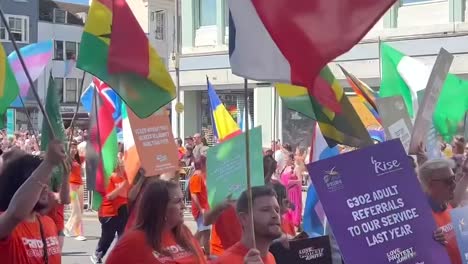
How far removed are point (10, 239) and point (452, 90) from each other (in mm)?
6006

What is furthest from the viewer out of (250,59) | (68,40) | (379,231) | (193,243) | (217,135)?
(68,40)

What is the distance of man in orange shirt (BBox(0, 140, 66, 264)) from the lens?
404 cm

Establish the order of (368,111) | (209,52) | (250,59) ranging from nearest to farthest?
(250,59) < (368,111) < (209,52)

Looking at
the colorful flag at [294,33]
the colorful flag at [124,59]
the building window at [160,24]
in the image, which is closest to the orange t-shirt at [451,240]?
the colorful flag at [294,33]

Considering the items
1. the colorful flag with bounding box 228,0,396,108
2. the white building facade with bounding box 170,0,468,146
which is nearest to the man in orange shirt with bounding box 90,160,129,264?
the colorful flag with bounding box 228,0,396,108

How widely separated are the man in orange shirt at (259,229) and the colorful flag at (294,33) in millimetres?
754

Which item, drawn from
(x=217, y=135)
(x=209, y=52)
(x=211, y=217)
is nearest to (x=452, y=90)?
(x=217, y=135)

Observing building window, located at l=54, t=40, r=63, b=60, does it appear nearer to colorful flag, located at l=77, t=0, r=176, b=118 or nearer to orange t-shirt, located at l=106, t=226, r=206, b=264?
colorful flag, located at l=77, t=0, r=176, b=118

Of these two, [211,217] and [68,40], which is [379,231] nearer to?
[211,217]

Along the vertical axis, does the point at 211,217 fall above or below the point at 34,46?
below

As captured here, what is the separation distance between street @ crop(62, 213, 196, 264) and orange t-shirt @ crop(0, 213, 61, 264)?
6.74 meters

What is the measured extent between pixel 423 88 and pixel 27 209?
558 cm

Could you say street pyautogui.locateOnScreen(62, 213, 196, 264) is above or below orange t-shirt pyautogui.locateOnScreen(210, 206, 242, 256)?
below

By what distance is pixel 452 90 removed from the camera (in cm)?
894
